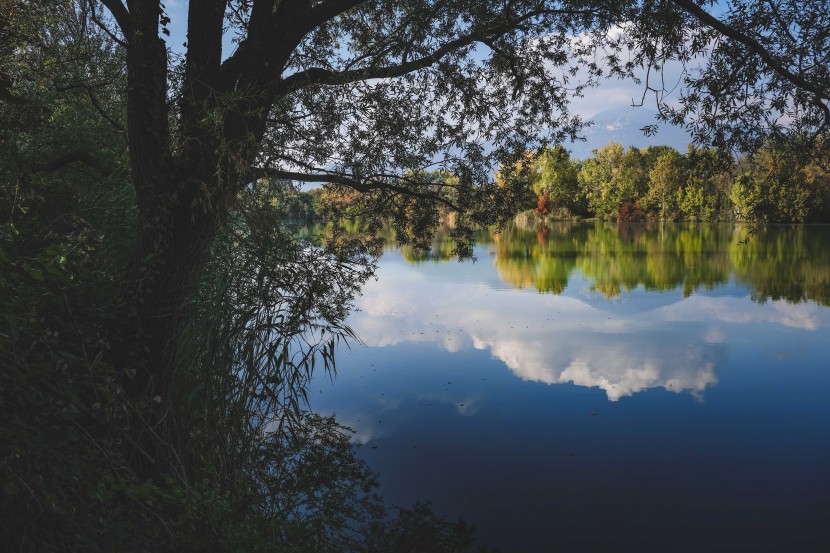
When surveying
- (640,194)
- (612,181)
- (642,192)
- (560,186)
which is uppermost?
(612,181)

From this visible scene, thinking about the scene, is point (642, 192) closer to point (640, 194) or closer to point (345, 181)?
point (640, 194)

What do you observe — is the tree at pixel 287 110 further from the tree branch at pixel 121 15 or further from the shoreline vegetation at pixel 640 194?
the shoreline vegetation at pixel 640 194

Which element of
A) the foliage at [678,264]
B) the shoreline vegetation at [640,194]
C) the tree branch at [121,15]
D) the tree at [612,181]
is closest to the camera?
the tree branch at [121,15]

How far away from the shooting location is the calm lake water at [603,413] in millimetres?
5766

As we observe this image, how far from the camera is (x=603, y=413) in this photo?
8602mm

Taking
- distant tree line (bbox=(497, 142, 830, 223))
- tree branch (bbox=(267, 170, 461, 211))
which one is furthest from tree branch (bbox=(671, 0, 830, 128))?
distant tree line (bbox=(497, 142, 830, 223))

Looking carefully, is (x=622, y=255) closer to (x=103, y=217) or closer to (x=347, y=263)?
(x=347, y=263)

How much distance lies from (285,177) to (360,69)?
5.57 ft

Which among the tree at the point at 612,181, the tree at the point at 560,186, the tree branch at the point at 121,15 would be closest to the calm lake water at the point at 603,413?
the tree branch at the point at 121,15

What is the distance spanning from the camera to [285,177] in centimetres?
632

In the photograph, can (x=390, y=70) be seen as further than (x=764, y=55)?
Yes

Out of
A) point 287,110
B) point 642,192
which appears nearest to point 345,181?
point 287,110

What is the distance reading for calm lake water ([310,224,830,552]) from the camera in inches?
227

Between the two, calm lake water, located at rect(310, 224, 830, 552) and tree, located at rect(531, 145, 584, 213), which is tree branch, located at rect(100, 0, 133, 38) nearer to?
calm lake water, located at rect(310, 224, 830, 552)
